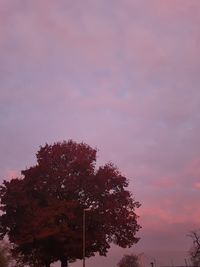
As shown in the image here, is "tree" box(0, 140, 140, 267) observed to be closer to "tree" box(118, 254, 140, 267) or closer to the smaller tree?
the smaller tree

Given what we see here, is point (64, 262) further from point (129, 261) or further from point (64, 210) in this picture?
point (129, 261)

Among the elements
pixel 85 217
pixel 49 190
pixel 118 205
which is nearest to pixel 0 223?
pixel 49 190

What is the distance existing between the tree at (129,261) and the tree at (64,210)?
6105cm

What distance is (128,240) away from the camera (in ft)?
176

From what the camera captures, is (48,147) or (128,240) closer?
(128,240)

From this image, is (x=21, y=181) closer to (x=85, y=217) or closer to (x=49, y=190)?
(x=49, y=190)

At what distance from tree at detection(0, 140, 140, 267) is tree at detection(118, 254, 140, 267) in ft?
200

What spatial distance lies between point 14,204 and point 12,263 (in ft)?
79.7

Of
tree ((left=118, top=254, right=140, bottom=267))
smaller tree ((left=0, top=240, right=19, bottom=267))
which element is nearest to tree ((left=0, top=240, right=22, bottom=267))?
smaller tree ((left=0, top=240, right=19, bottom=267))

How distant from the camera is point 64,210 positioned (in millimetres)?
49656

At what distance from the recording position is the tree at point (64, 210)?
50.2 m

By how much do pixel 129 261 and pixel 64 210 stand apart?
2807 inches

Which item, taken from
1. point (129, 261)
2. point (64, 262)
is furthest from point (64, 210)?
point (129, 261)

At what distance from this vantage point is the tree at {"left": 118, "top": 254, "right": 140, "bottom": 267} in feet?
369
